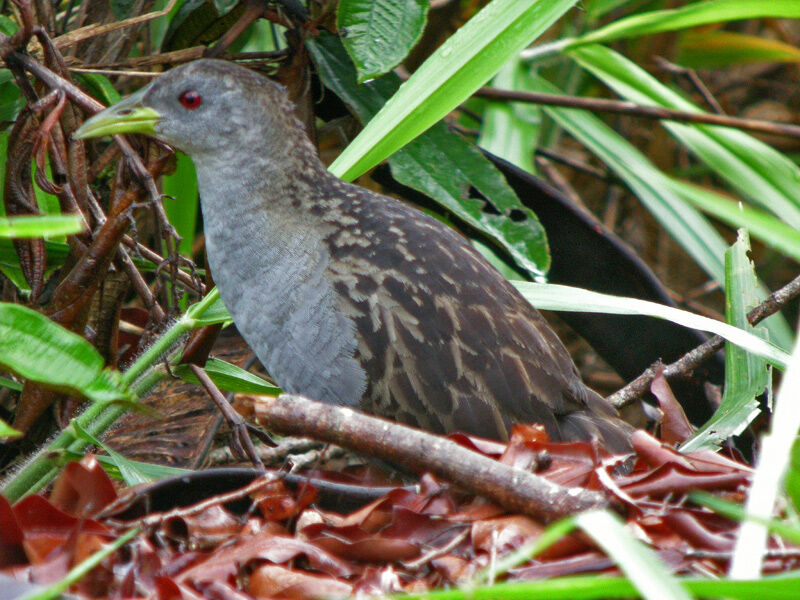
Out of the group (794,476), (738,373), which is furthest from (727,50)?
(794,476)

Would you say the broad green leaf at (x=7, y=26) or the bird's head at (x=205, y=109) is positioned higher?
the broad green leaf at (x=7, y=26)

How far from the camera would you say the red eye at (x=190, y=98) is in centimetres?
213

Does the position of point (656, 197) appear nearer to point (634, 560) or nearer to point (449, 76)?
point (449, 76)

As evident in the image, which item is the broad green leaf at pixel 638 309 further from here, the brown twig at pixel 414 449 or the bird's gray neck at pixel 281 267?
the brown twig at pixel 414 449

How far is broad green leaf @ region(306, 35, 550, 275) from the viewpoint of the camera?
98.7 inches

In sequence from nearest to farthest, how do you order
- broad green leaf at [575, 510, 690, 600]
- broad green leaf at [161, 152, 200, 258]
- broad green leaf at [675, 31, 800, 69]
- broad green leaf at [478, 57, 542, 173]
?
broad green leaf at [575, 510, 690, 600]
broad green leaf at [161, 152, 200, 258]
broad green leaf at [478, 57, 542, 173]
broad green leaf at [675, 31, 800, 69]

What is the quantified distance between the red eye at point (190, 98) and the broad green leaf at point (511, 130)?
112cm

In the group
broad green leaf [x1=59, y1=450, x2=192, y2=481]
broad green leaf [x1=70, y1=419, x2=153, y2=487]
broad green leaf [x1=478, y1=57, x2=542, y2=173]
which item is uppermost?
broad green leaf [x1=478, y1=57, x2=542, y2=173]

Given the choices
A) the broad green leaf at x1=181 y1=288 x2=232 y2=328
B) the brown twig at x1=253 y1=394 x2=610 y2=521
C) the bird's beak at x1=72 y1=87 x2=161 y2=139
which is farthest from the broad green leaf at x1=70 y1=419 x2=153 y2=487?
the bird's beak at x1=72 y1=87 x2=161 y2=139

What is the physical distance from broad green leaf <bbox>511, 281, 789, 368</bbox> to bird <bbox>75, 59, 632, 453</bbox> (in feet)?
0.19

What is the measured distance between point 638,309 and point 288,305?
717mm

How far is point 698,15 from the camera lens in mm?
2867

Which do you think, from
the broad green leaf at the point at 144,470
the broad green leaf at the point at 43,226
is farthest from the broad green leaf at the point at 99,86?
the broad green leaf at the point at 43,226

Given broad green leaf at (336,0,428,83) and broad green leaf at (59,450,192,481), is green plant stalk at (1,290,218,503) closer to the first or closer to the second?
broad green leaf at (59,450,192,481)
